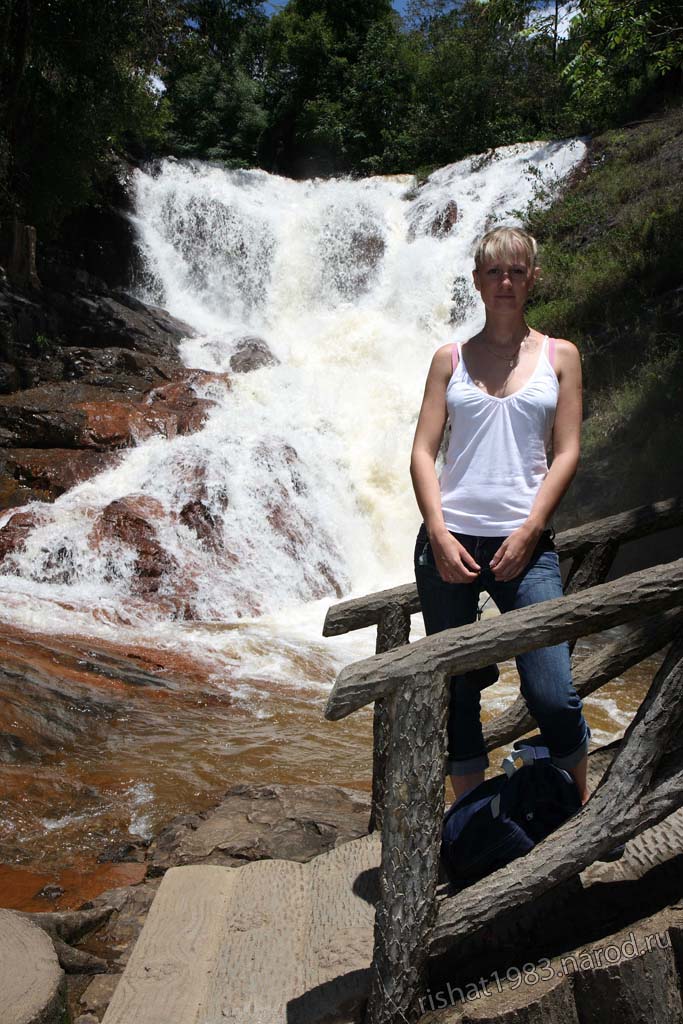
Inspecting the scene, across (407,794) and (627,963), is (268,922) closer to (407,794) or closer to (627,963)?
(407,794)

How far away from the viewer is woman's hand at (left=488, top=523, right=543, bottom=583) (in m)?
2.39

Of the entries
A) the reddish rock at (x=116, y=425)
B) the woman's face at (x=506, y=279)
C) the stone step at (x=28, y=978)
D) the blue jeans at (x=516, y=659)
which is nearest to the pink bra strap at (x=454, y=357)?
→ the woman's face at (x=506, y=279)

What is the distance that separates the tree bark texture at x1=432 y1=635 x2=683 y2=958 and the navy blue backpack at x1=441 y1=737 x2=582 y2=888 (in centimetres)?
9

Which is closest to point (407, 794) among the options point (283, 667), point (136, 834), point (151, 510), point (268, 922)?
point (268, 922)

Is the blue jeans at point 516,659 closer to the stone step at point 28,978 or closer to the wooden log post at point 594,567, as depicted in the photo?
the wooden log post at point 594,567

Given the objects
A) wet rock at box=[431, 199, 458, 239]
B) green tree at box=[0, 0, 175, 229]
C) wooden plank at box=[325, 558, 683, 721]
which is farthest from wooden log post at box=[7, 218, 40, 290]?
wooden plank at box=[325, 558, 683, 721]

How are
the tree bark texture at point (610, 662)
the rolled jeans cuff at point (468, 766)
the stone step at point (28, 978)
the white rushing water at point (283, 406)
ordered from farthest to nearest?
the white rushing water at point (283, 406) < the tree bark texture at point (610, 662) < the rolled jeans cuff at point (468, 766) < the stone step at point (28, 978)

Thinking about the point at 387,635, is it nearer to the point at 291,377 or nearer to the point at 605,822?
the point at 605,822

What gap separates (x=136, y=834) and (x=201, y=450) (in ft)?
26.0

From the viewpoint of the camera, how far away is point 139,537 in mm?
10148

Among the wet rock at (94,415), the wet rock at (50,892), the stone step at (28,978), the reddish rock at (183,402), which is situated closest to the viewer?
the stone step at (28,978)

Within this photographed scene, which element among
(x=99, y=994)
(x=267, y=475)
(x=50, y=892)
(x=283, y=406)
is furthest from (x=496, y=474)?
(x=283, y=406)

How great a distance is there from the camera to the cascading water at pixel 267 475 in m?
6.12

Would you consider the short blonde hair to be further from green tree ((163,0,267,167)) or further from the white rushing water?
green tree ((163,0,267,167))
